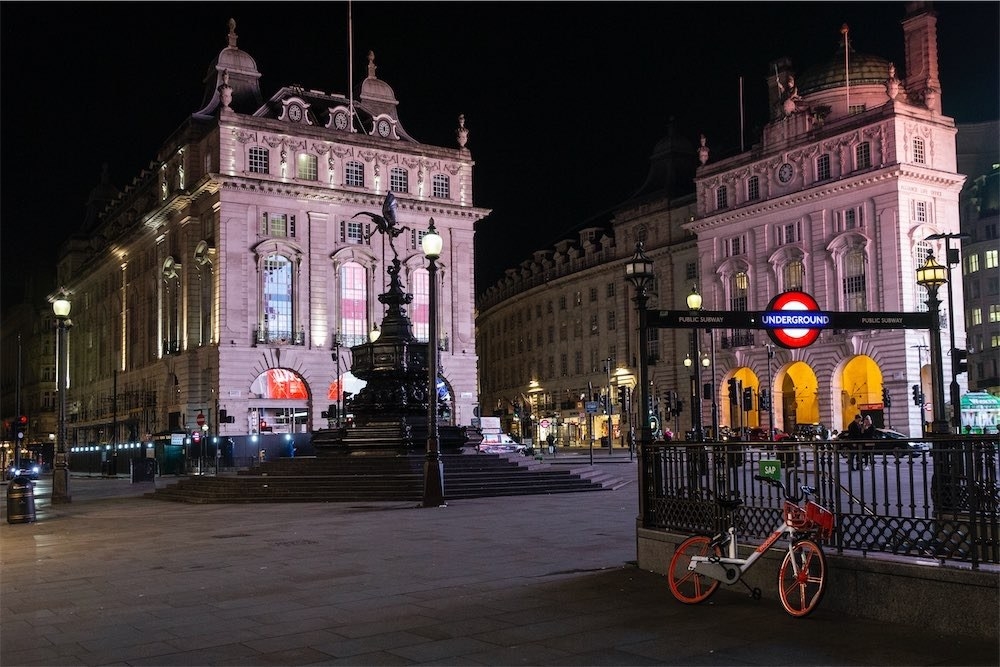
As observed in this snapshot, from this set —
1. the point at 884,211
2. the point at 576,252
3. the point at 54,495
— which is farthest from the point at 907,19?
the point at 54,495

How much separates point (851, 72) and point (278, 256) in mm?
45077

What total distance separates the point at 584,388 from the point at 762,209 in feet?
102

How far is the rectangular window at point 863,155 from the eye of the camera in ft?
227

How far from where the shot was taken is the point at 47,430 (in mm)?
139375

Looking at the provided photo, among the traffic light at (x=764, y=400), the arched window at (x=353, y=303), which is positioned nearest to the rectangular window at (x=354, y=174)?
the arched window at (x=353, y=303)

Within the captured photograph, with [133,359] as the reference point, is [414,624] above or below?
below

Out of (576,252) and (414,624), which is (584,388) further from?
(414,624)

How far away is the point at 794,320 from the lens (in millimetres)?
12930

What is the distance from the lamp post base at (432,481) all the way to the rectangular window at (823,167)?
2195 inches

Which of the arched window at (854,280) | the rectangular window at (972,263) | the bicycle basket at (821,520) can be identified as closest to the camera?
the bicycle basket at (821,520)

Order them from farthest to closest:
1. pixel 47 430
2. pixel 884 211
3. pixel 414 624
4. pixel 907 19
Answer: pixel 47 430, pixel 907 19, pixel 884 211, pixel 414 624

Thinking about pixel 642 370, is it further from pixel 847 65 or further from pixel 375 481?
pixel 847 65

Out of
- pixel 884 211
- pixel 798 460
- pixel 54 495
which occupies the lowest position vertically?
pixel 54 495

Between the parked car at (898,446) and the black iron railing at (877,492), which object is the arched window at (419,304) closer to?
the black iron railing at (877,492)
